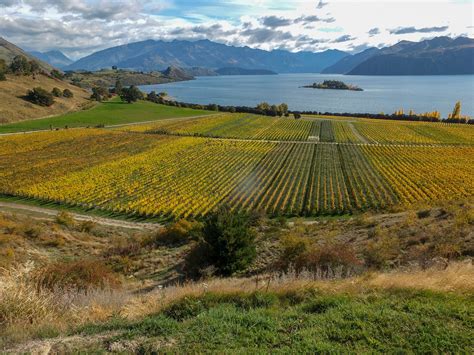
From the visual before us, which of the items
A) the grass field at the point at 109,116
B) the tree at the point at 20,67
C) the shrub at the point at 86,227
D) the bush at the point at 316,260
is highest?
the tree at the point at 20,67

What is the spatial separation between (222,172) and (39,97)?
80.9 meters

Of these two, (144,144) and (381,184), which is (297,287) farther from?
(144,144)

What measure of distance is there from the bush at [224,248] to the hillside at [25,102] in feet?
292

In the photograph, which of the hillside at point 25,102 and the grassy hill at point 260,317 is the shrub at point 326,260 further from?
the hillside at point 25,102

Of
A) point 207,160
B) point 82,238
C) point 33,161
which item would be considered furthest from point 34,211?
point 207,160

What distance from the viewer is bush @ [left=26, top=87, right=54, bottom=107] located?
10425cm

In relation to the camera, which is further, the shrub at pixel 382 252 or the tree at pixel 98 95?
the tree at pixel 98 95

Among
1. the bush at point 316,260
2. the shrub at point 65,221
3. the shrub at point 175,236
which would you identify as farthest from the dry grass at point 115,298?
the shrub at point 65,221

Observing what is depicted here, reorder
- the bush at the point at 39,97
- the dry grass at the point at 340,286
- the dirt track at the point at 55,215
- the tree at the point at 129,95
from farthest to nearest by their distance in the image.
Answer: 1. the tree at the point at 129,95
2. the bush at the point at 39,97
3. the dirt track at the point at 55,215
4. the dry grass at the point at 340,286

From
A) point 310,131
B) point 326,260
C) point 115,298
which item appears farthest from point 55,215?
point 310,131

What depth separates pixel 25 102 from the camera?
102 meters

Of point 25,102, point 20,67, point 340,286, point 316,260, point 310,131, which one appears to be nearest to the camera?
point 340,286

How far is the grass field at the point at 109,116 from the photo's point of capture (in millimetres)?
88719

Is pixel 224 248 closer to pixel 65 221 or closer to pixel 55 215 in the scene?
pixel 65 221
